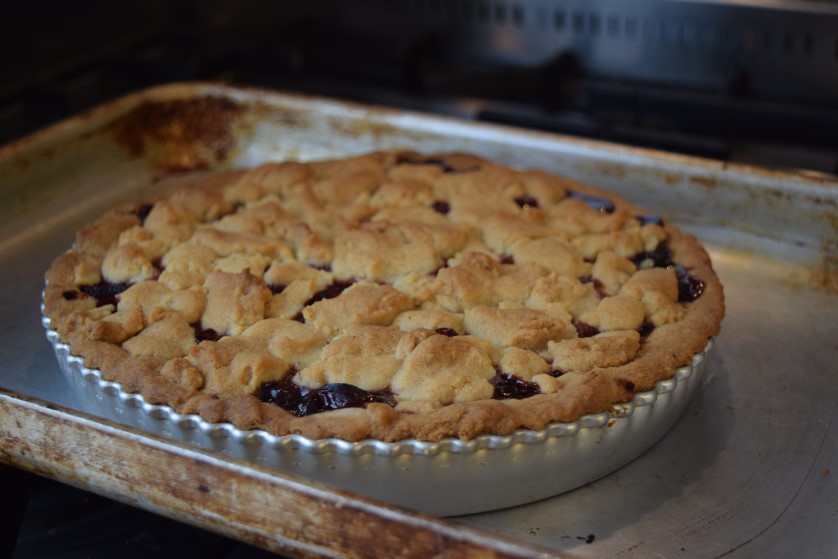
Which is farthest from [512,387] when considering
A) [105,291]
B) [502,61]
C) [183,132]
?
[502,61]

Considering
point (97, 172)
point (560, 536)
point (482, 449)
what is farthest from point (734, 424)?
point (97, 172)

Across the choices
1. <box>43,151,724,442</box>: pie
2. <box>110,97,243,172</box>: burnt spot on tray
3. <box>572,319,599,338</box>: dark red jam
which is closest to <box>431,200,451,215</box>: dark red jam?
<box>43,151,724,442</box>: pie

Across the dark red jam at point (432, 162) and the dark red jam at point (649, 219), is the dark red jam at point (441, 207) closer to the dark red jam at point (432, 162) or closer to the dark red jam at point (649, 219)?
the dark red jam at point (432, 162)

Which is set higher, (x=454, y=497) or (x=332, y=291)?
(x=332, y=291)

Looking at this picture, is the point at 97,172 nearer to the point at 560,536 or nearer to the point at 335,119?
the point at 335,119

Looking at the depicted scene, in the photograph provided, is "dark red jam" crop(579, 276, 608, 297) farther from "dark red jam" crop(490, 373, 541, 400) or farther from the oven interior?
the oven interior

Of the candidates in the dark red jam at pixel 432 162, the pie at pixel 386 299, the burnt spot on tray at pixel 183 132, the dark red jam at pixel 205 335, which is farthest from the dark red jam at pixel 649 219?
the burnt spot on tray at pixel 183 132

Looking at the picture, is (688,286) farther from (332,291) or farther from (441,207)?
(332,291)
